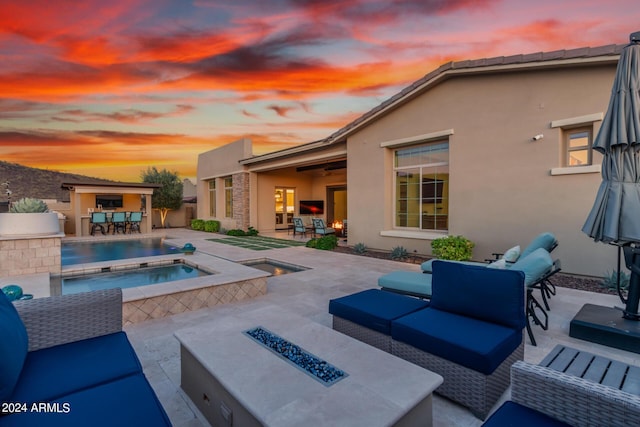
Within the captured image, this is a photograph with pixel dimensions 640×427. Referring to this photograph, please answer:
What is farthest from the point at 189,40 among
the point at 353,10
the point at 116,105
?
the point at 116,105

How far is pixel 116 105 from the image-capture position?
44.9 feet

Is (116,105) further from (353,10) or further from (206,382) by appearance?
(206,382)

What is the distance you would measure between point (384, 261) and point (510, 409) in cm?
648

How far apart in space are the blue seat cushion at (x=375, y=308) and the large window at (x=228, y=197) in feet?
48.9

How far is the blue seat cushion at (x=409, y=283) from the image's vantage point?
13.0 ft

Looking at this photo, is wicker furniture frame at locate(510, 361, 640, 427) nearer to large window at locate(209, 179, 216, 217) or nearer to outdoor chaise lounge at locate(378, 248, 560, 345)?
outdoor chaise lounge at locate(378, 248, 560, 345)

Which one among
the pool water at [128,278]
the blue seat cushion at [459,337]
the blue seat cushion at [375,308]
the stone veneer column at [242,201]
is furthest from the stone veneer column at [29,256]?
the stone veneer column at [242,201]

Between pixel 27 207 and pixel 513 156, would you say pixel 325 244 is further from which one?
pixel 27 207

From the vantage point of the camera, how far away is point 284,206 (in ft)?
56.9

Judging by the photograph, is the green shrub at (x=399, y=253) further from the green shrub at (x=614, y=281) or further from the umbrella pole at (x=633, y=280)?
the umbrella pole at (x=633, y=280)

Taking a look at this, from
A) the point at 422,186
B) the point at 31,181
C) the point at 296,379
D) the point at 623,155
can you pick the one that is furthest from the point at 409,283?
the point at 31,181

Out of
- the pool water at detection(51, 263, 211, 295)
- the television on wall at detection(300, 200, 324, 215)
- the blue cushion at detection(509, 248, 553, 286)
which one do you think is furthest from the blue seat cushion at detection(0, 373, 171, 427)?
the television on wall at detection(300, 200, 324, 215)

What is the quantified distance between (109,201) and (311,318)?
1863cm

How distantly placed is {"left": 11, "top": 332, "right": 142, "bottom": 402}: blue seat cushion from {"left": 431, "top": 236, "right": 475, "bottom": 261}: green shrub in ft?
21.0
